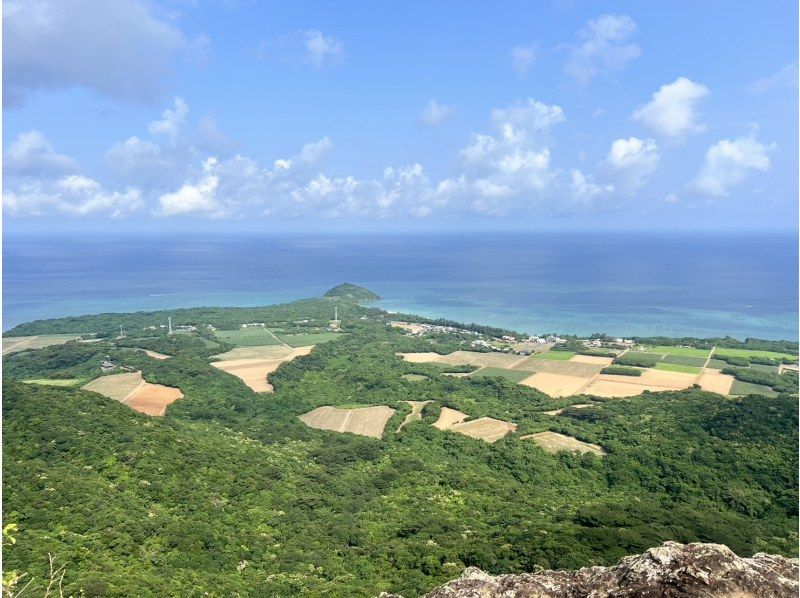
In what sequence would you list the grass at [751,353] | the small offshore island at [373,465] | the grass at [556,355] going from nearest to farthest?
the small offshore island at [373,465] < the grass at [556,355] < the grass at [751,353]

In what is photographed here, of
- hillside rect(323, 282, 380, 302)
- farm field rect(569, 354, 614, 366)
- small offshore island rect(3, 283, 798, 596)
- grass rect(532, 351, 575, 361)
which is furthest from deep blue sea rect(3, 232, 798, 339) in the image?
small offshore island rect(3, 283, 798, 596)

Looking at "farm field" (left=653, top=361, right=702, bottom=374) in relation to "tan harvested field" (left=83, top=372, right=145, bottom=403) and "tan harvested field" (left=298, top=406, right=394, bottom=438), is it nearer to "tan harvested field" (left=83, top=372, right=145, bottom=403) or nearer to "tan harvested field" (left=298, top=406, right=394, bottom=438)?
"tan harvested field" (left=298, top=406, right=394, bottom=438)

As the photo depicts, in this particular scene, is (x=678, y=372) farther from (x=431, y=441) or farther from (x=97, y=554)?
(x=97, y=554)

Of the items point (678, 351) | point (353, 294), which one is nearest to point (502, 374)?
point (678, 351)

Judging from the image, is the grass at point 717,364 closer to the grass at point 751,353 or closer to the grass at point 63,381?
the grass at point 751,353

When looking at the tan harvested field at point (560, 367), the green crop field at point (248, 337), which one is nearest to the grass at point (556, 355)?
the tan harvested field at point (560, 367)

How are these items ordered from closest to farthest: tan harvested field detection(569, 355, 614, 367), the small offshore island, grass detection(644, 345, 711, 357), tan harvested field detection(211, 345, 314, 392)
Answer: the small offshore island < tan harvested field detection(211, 345, 314, 392) < tan harvested field detection(569, 355, 614, 367) < grass detection(644, 345, 711, 357)
